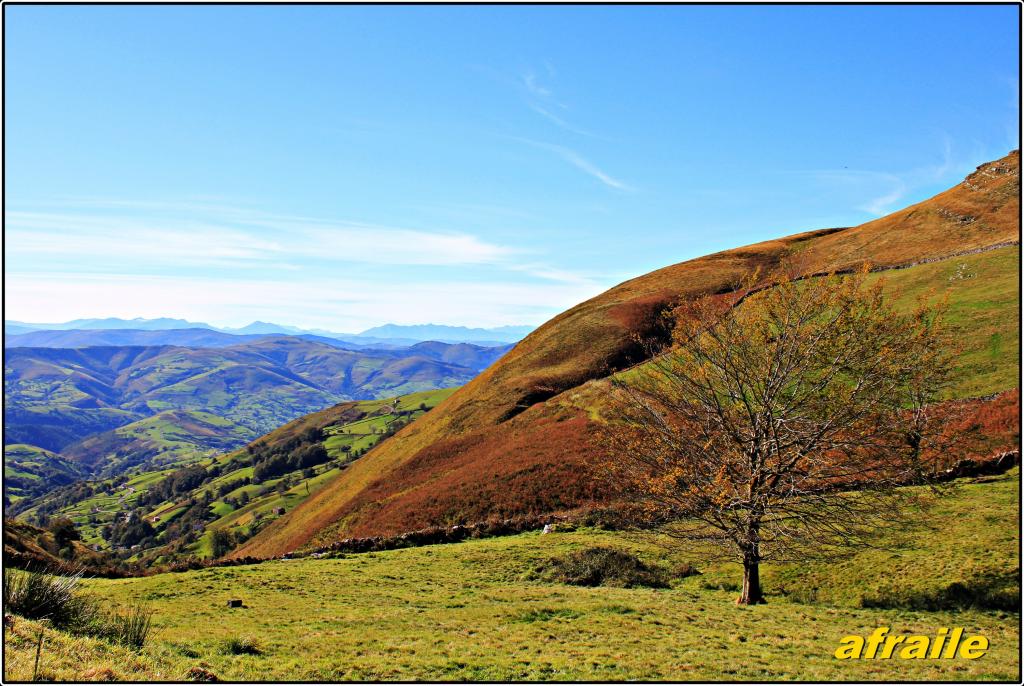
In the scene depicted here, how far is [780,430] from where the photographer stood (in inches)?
1029

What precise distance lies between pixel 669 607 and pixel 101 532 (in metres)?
230

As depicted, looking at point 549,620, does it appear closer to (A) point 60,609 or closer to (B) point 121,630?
(B) point 121,630

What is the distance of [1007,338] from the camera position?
4553 centimetres

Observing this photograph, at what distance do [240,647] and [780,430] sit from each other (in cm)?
2422

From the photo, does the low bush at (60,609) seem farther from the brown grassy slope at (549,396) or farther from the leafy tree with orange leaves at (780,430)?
the brown grassy slope at (549,396)

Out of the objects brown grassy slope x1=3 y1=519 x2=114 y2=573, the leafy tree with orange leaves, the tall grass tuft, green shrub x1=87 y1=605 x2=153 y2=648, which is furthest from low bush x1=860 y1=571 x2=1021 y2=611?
brown grassy slope x1=3 y1=519 x2=114 y2=573

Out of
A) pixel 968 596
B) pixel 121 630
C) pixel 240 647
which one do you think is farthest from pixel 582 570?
pixel 121 630

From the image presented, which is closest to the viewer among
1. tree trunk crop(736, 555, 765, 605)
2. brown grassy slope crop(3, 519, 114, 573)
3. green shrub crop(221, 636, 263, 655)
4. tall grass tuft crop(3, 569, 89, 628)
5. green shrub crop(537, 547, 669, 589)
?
tall grass tuft crop(3, 569, 89, 628)

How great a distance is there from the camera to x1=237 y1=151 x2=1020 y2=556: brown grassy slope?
50.8 metres

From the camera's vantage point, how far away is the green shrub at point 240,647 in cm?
1764

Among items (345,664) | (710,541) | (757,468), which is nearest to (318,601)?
(345,664)

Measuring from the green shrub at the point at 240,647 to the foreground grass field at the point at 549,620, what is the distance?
63 mm

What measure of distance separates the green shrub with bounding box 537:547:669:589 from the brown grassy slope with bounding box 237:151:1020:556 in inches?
508

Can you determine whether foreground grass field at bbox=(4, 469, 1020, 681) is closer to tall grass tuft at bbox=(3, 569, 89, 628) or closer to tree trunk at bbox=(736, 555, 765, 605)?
tree trunk at bbox=(736, 555, 765, 605)
